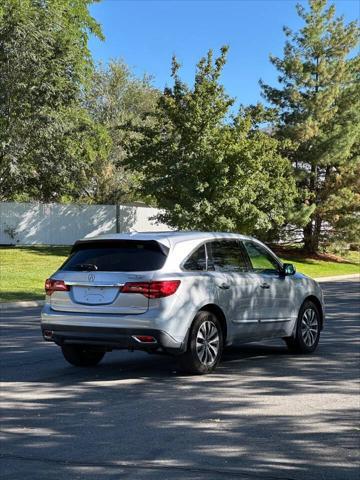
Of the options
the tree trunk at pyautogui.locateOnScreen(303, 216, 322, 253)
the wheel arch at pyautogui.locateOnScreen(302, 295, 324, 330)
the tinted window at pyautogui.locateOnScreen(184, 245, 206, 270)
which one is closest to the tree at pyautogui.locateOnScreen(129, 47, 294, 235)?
the tree trunk at pyautogui.locateOnScreen(303, 216, 322, 253)

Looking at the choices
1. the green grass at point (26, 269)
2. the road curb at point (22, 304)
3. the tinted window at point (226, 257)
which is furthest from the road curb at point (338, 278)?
the tinted window at point (226, 257)

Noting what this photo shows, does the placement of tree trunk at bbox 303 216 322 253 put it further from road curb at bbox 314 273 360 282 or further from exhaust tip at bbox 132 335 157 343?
exhaust tip at bbox 132 335 157 343

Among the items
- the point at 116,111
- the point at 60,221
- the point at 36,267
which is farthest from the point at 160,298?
the point at 116,111

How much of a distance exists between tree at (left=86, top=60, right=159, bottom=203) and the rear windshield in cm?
3387

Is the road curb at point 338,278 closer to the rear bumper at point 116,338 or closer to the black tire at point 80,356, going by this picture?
the black tire at point 80,356

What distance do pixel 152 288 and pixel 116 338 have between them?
0.72 m

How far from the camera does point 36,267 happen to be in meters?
27.7

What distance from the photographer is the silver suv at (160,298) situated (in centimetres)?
786

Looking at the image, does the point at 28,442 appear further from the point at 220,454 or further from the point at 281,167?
the point at 281,167

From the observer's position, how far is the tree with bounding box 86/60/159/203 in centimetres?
4606

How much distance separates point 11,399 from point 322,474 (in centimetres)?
357

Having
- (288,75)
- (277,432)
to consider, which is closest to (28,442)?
(277,432)

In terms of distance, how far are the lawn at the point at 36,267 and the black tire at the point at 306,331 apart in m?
11.0

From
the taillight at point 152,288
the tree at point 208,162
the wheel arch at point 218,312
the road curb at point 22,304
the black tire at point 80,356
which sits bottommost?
the road curb at point 22,304
